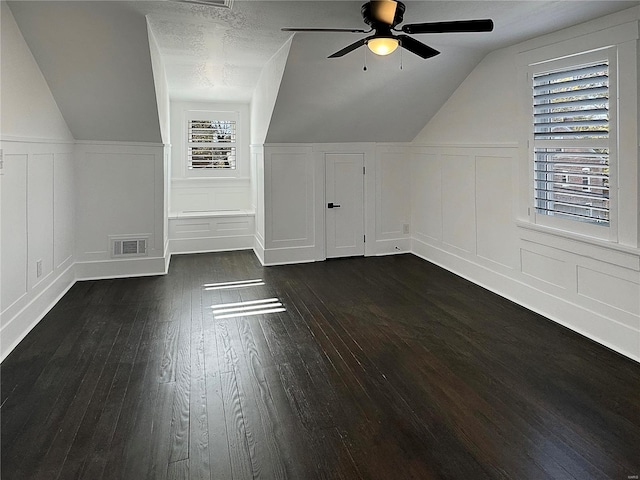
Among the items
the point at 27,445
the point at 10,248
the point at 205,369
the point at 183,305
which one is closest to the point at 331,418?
the point at 205,369

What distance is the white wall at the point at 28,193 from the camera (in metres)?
3.39

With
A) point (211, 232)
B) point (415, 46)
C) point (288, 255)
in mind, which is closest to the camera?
point (415, 46)

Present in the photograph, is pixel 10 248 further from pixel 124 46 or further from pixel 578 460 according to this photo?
pixel 578 460

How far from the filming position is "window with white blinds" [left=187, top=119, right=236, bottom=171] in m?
7.68

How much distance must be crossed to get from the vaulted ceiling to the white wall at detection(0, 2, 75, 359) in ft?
0.78

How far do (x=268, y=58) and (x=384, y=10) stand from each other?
2.37 meters

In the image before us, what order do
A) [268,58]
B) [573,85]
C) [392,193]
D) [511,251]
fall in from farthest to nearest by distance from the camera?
[392,193] → [268,58] → [511,251] → [573,85]

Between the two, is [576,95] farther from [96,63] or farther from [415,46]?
[96,63]

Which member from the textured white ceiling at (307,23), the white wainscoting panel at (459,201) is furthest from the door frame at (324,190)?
the textured white ceiling at (307,23)

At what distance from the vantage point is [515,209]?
4508 millimetres

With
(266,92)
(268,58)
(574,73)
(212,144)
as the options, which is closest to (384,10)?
(574,73)

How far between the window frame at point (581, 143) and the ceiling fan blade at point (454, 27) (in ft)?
3.95

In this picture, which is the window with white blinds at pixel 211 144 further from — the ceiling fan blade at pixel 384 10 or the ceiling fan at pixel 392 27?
the ceiling fan blade at pixel 384 10

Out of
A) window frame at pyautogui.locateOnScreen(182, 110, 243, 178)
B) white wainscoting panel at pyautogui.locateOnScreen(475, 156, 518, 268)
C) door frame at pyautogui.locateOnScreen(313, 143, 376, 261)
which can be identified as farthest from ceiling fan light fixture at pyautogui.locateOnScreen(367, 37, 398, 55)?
window frame at pyautogui.locateOnScreen(182, 110, 243, 178)
